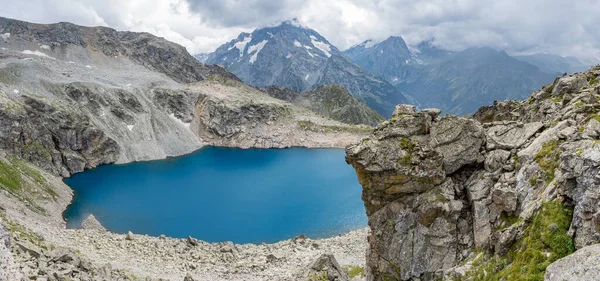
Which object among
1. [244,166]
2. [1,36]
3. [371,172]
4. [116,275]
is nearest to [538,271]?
[371,172]

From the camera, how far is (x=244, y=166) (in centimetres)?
10056

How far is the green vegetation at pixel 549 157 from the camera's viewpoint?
50.4 feet

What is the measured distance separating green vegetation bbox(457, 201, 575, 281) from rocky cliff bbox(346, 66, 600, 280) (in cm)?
4

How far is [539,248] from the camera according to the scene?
13.1 meters

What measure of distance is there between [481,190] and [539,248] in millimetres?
5686

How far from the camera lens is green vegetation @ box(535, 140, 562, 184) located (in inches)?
605

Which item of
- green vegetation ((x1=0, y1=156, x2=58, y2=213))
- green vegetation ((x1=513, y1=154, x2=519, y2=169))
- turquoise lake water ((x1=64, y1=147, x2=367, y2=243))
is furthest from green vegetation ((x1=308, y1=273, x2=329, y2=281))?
green vegetation ((x1=0, y1=156, x2=58, y2=213))

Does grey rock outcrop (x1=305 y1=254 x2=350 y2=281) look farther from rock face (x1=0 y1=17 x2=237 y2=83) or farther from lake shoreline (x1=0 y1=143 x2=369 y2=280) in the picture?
rock face (x1=0 y1=17 x2=237 y2=83)

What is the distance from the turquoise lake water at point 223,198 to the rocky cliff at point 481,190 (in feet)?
106

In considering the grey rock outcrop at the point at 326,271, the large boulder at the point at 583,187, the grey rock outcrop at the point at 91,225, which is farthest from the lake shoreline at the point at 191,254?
the large boulder at the point at 583,187

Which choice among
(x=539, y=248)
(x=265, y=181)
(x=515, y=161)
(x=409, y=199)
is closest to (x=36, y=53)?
(x=265, y=181)

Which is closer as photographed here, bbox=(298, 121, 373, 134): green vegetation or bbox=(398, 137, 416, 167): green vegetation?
bbox=(398, 137, 416, 167): green vegetation

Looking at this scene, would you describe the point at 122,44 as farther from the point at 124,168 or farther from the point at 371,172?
the point at 371,172

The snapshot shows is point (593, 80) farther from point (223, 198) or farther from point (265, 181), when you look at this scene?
point (265, 181)
